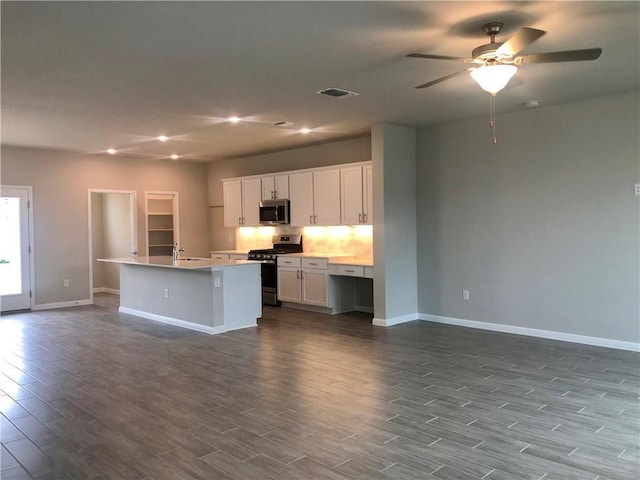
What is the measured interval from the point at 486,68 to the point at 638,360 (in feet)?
11.0

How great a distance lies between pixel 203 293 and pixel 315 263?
72.9 inches

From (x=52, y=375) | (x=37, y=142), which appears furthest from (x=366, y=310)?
(x=37, y=142)

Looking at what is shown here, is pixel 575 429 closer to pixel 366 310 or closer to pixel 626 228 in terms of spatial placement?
pixel 626 228

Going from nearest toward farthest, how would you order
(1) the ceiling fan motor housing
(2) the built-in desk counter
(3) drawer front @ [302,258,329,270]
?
(1) the ceiling fan motor housing → (2) the built-in desk counter → (3) drawer front @ [302,258,329,270]

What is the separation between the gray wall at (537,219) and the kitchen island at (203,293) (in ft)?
7.73

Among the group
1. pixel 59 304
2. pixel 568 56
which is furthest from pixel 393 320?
pixel 59 304

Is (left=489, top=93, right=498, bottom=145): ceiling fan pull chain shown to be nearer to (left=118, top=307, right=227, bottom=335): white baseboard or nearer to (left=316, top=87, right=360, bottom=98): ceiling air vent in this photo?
(left=316, top=87, right=360, bottom=98): ceiling air vent

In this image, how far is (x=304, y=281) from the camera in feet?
25.3

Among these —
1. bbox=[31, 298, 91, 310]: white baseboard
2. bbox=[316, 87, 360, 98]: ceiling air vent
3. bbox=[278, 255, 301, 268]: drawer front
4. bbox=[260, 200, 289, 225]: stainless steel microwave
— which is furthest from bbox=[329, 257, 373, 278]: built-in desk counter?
bbox=[31, 298, 91, 310]: white baseboard

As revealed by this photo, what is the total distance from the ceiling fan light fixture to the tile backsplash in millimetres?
4331

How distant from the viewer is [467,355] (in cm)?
507

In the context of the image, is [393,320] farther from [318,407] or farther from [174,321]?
[318,407]

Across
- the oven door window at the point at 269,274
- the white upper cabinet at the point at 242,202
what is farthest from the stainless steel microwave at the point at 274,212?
the oven door window at the point at 269,274

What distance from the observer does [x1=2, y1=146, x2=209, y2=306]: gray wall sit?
824 cm
